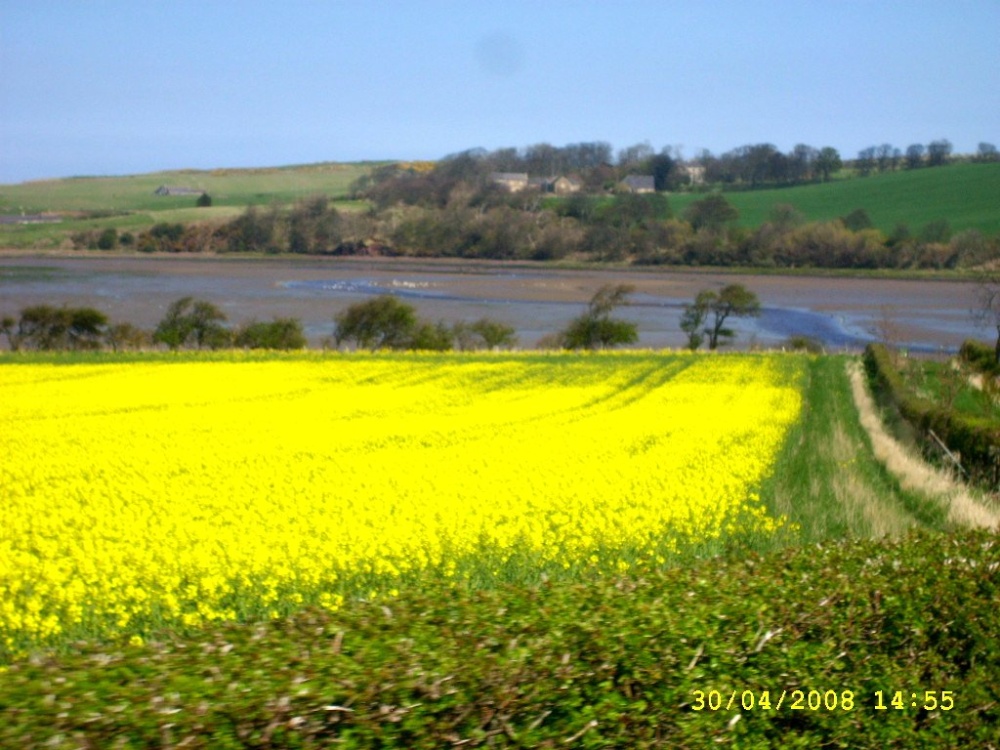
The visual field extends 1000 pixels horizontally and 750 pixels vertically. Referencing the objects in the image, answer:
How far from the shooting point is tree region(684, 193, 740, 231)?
231 ft

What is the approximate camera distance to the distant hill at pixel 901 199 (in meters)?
52.2

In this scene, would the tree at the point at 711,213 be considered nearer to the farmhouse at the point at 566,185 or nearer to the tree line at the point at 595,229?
the tree line at the point at 595,229

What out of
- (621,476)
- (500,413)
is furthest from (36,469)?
(500,413)

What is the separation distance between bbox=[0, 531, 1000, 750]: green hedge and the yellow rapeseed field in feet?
7.31

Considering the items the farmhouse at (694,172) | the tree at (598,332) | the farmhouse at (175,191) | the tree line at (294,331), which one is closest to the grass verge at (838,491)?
the tree at (598,332)

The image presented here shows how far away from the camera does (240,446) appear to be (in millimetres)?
13203

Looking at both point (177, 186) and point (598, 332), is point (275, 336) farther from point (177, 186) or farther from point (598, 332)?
point (177, 186)

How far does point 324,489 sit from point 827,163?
7888cm

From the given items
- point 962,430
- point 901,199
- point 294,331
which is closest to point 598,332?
point 294,331

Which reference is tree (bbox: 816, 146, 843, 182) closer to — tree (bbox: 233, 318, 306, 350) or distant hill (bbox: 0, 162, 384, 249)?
distant hill (bbox: 0, 162, 384, 249)

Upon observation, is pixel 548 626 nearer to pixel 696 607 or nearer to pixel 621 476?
pixel 696 607

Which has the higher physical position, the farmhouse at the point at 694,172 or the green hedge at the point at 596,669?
the farmhouse at the point at 694,172

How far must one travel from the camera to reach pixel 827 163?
8256 centimetres

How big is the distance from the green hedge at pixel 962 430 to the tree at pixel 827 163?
6523cm
